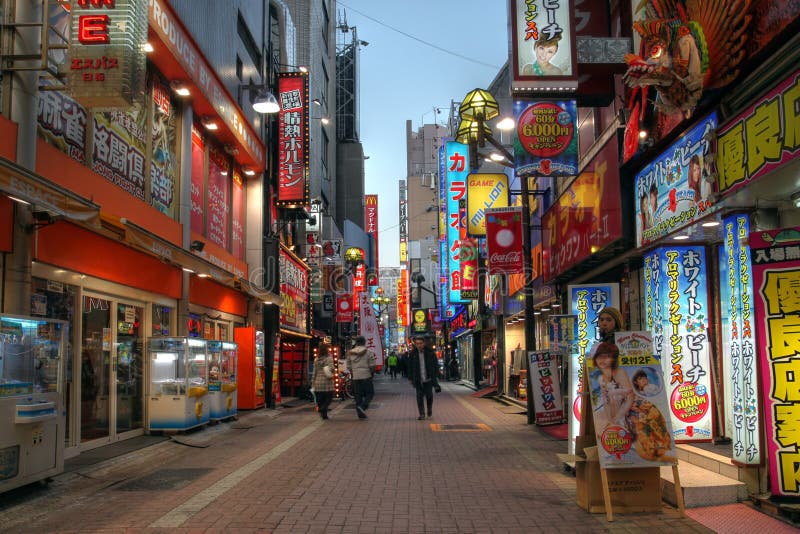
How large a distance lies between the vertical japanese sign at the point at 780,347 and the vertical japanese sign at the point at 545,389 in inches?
285

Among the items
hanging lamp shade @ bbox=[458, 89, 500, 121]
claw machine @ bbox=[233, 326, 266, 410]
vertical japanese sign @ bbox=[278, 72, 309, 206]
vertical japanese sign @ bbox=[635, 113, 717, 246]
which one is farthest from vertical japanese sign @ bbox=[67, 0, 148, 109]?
vertical japanese sign @ bbox=[278, 72, 309, 206]

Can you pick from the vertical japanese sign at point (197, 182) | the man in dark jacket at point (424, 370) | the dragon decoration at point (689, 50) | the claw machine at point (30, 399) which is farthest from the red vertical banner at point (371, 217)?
the claw machine at point (30, 399)

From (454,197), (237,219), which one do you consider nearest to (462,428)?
(237,219)

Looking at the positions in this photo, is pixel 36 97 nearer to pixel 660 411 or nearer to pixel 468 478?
pixel 468 478

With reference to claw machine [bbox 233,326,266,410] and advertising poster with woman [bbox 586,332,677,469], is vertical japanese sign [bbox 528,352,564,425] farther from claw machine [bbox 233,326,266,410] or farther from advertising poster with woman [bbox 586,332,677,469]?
claw machine [bbox 233,326,266,410]

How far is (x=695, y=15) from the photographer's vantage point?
27.1 feet

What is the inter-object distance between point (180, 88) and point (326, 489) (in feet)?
33.7

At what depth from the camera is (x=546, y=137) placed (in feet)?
41.2

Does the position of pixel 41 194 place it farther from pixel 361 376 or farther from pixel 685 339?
pixel 361 376

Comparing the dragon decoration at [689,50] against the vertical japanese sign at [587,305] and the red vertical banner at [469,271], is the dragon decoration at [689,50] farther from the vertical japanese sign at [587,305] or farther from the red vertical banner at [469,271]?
the red vertical banner at [469,271]

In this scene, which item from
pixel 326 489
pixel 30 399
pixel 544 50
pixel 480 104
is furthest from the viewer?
pixel 480 104

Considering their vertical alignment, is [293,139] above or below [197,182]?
above

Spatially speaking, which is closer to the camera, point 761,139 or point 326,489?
point 761,139

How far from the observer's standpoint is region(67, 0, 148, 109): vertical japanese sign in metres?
8.97
